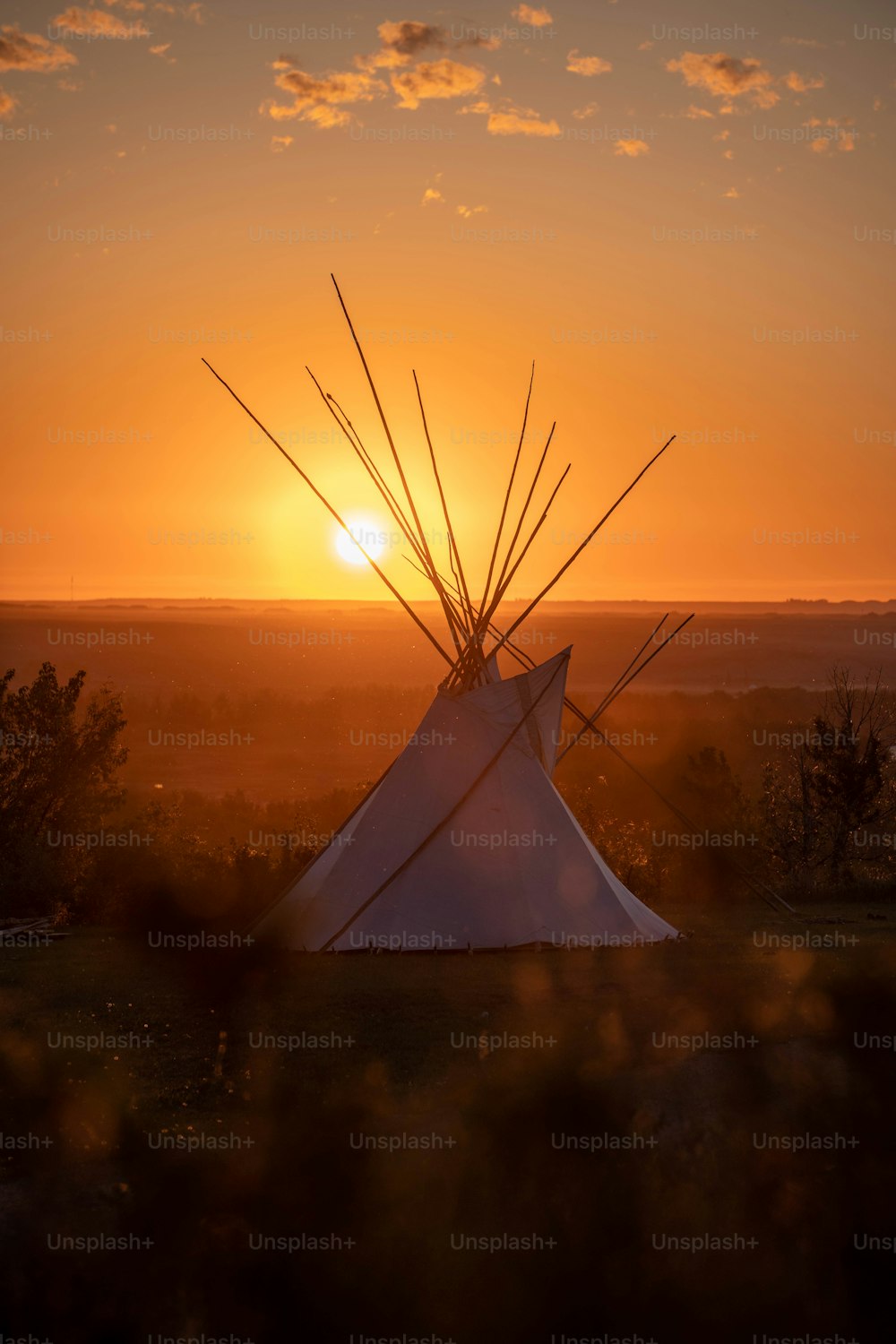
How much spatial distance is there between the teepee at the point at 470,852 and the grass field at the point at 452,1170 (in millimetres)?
2123

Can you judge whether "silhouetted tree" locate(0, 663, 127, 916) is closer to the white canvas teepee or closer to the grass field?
the white canvas teepee

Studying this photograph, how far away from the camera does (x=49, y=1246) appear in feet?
24.8

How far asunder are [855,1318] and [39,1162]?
18.2 feet

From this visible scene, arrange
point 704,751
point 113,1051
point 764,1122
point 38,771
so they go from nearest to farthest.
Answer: point 764,1122 → point 113,1051 → point 38,771 → point 704,751

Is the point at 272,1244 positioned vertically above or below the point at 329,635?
below

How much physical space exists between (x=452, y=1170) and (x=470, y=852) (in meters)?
6.05

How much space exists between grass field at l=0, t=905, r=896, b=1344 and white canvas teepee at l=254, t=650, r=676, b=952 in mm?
2134

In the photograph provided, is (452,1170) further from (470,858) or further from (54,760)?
(54,760)

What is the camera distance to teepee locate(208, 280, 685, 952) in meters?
13.9

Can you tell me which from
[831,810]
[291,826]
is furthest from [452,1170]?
[291,826]

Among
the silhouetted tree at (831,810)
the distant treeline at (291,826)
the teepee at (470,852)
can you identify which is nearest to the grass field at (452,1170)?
the teepee at (470,852)

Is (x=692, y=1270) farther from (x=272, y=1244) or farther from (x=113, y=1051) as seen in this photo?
(x=113, y=1051)

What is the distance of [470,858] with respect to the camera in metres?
14.3

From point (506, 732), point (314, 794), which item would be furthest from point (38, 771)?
point (314, 794)
